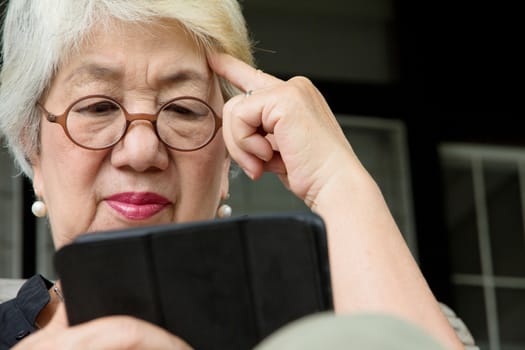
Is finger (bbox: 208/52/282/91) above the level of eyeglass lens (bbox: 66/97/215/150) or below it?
above

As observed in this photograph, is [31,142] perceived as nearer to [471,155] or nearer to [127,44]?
[127,44]

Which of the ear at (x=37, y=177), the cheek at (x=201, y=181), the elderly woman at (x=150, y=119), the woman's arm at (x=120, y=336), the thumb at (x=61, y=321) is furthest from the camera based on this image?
the ear at (x=37, y=177)

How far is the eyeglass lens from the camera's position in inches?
70.3

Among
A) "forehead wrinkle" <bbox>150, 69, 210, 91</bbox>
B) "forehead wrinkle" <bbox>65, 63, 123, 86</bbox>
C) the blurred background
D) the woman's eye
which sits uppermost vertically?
"forehead wrinkle" <bbox>65, 63, 123, 86</bbox>

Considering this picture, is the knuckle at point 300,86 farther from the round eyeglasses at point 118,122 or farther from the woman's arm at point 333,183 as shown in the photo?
the round eyeglasses at point 118,122

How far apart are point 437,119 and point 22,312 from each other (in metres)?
3.71

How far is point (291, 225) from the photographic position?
46.4 inches

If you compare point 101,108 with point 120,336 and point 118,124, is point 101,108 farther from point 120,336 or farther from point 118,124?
point 120,336

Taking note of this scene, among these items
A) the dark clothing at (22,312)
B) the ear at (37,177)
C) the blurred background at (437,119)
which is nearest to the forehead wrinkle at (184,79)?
the ear at (37,177)

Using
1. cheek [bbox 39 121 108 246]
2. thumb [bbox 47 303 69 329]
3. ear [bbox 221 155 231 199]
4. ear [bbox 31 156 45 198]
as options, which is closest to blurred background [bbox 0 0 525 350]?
ear [bbox 221 155 231 199]

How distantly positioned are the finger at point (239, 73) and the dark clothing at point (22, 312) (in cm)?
50

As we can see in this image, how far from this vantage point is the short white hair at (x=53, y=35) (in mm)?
1816

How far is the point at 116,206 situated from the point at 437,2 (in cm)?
396

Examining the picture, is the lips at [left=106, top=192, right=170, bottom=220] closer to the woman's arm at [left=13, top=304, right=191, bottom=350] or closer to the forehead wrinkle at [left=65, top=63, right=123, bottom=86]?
the forehead wrinkle at [left=65, top=63, right=123, bottom=86]
